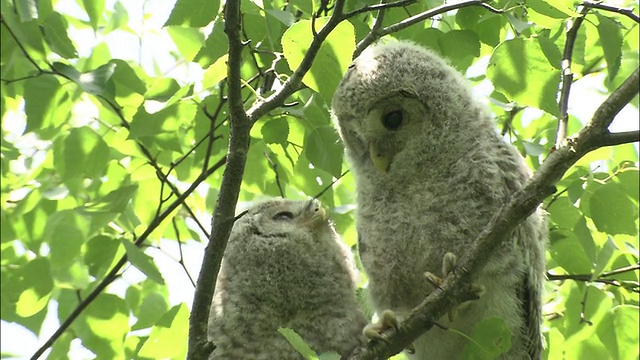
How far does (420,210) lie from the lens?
2.90 m

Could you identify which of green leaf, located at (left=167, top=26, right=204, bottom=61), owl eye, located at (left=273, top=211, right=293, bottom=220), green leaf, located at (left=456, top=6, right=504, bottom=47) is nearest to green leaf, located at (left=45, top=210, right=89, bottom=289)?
owl eye, located at (left=273, top=211, right=293, bottom=220)

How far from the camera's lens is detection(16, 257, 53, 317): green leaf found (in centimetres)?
389

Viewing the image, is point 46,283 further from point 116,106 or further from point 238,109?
point 238,109

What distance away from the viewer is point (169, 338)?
3.21 metres

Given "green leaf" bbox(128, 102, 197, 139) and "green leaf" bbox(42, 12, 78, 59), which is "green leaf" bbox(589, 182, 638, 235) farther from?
"green leaf" bbox(42, 12, 78, 59)

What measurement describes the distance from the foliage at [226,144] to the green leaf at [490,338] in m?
0.01

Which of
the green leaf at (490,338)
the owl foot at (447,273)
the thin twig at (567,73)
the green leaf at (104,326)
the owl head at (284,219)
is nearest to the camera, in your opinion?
the green leaf at (490,338)

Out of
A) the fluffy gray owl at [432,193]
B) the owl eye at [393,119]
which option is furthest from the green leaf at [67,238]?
the owl eye at [393,119]

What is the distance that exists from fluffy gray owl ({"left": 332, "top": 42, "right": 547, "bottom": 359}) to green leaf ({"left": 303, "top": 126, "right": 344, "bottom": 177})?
10cm

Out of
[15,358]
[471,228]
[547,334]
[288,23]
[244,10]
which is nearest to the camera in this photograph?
[288,23]

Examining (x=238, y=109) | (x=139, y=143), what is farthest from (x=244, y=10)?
(x=139, y=143)

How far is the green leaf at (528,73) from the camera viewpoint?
9.23 feet

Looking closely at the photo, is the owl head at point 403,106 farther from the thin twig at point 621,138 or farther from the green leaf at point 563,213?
the thin twig at point 621,138

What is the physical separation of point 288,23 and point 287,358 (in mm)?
1127
